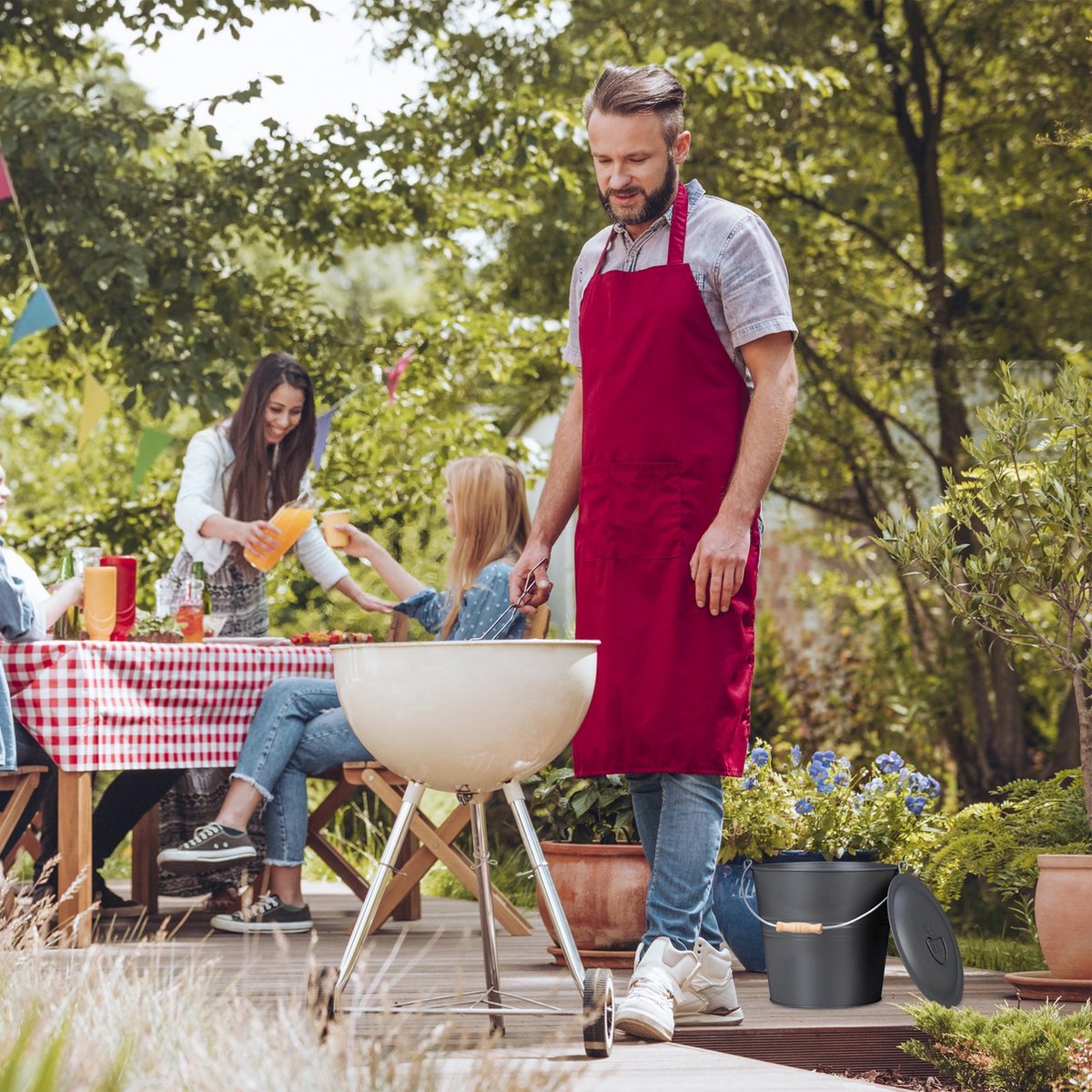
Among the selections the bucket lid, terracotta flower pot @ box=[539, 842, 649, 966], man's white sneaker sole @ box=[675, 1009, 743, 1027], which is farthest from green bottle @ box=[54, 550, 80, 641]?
the bucket lid

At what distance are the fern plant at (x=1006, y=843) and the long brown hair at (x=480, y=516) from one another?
4.01 feet

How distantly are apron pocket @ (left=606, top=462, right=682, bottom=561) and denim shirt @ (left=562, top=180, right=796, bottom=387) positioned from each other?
7.1 inches

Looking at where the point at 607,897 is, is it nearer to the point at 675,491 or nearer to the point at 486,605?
the point at 486,605

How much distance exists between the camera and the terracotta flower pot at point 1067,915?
299 centimetres

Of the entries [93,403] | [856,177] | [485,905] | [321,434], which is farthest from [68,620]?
[856,177]

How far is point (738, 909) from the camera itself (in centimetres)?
329

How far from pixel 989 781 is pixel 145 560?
4.29 m

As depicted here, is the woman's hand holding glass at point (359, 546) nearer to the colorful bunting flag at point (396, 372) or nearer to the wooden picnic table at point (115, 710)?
the wooden picnic table at point (115, 710)

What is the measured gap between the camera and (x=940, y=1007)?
7.96 feet

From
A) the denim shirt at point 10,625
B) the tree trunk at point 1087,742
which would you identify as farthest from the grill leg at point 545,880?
the denim shirt at point 10,625

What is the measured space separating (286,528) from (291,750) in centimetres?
58

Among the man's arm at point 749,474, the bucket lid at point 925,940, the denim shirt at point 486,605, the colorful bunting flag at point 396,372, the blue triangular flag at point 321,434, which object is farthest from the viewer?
the colorful bunting flag at point 396,372

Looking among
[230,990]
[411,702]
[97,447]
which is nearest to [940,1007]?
[411,702]

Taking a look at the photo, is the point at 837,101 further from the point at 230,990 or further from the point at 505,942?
the point at 230,990
